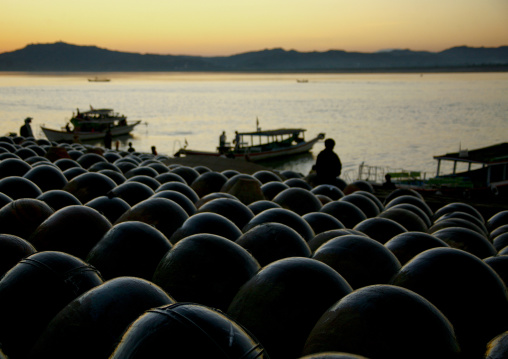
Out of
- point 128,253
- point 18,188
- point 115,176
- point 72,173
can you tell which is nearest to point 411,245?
point 128,253

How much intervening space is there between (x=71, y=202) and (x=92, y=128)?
53.3 meters

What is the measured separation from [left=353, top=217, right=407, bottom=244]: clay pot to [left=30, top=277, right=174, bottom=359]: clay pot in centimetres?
531

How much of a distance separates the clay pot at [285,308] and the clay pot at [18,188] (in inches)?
290

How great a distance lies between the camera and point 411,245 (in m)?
7.42

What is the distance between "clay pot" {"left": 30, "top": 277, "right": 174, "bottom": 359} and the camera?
4.45m

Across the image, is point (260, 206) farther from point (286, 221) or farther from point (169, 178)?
point (169, 178)

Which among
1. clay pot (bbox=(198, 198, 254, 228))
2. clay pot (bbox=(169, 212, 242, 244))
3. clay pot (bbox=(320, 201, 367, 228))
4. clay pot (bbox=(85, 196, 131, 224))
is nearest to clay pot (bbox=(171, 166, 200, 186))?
clay pot (bbox=(320, 201, 367, 228))

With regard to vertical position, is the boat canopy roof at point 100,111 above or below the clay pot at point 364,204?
below

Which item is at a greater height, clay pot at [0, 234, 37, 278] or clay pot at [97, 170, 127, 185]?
clay pot at [0, 234, 37, 278]

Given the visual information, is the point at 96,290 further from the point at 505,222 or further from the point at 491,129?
the point at 491,129

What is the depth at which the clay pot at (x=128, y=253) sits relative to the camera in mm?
6574

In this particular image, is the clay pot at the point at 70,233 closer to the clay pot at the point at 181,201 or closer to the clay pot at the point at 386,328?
the clay pot at the point at 181,201

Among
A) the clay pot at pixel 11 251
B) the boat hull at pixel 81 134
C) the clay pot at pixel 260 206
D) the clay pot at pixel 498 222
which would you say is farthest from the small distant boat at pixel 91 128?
the clay pot at pixel 11 251

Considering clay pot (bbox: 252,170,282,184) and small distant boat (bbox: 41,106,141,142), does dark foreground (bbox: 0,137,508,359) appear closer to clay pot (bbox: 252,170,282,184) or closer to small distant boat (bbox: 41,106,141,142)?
clay pot (bbox: 252,170,282,184)
